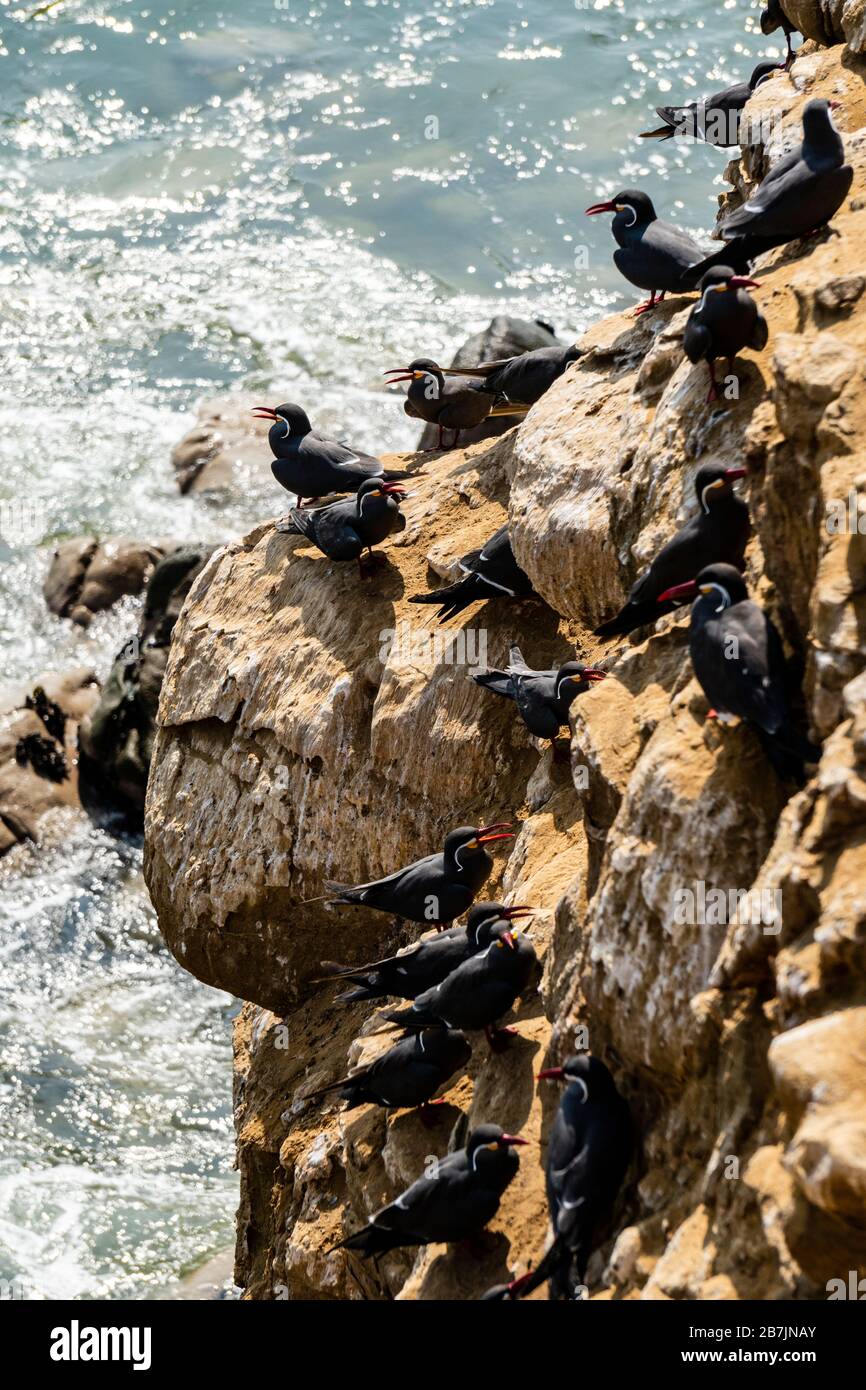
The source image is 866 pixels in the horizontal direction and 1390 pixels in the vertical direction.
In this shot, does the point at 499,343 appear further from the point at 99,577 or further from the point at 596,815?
the point at 596,815

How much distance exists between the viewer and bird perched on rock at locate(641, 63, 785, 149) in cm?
1261

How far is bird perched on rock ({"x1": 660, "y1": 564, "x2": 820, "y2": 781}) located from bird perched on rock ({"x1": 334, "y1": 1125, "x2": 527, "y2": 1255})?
232 centimetres

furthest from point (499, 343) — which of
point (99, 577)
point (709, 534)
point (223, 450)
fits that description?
point (709, 534)

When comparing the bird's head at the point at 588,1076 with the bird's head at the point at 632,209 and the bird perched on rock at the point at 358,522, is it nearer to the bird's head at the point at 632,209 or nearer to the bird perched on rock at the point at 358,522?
the bird perched on rock at the point at 358,522

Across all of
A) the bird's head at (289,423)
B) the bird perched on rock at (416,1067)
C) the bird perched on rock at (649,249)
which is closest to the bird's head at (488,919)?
the bird perched on rock at (416,1067)

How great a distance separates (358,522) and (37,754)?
9639 millimetres

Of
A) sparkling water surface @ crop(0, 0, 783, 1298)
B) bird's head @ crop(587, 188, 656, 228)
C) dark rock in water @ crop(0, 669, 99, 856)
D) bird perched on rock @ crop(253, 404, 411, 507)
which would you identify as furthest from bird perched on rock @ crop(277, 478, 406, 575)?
dark rock in water @ crop(0, 669, 99, 856)

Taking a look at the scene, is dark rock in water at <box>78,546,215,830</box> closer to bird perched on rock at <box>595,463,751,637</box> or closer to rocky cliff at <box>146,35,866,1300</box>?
rocky cliff at <box>146,35,866,1300</box>

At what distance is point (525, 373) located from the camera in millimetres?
12328

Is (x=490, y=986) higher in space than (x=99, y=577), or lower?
higher

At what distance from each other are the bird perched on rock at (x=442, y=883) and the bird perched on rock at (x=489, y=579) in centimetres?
178

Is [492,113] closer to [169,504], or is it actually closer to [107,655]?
[169,504]

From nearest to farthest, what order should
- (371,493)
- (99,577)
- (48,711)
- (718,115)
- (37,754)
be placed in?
1. (371,493)
2. (718,115)
3. (37,754)
4. (48,711)
5. (99,577)

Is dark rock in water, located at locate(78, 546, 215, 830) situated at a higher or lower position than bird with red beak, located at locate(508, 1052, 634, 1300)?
lower
